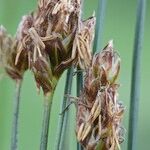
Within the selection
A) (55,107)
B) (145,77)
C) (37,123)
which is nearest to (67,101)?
(55,107)

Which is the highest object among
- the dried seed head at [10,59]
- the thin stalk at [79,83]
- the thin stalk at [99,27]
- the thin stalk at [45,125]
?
the thin stalk at [99,27]

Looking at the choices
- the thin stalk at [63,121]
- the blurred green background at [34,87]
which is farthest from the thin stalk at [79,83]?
the blurred green background at [34,87]

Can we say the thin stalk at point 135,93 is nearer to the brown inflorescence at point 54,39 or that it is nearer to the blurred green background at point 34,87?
the brown inflorescence at point 54,39

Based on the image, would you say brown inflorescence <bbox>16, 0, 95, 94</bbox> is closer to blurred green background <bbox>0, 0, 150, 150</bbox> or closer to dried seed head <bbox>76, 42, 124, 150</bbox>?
dried seed head <bbox>76, 42, 124, 150</bbox>

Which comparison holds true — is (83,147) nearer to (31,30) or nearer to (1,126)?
(31,30)

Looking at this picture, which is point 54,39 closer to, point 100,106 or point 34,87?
point 100,106

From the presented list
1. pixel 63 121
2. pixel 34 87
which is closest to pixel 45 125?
pixel 63 121

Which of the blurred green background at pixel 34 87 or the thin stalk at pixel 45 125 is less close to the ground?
the blurred green background at pixel 34 87
